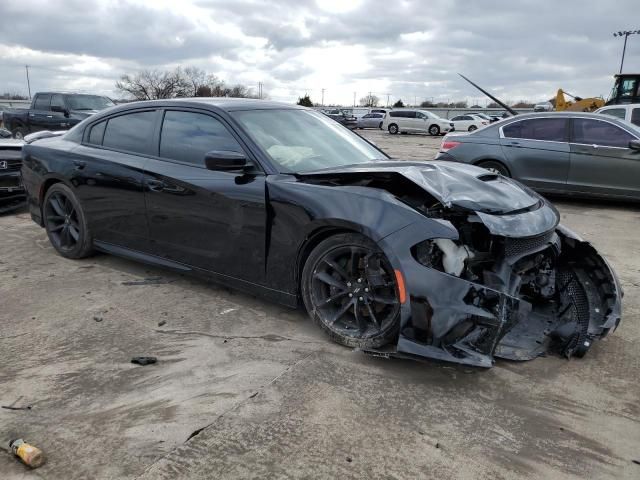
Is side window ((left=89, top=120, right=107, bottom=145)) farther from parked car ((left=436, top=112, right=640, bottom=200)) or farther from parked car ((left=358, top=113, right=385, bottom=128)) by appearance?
parked car ((left=358, top=113, right=385, bottom=128))

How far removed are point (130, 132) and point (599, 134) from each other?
21.9 ft

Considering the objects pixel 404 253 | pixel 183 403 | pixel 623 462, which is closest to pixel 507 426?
pixel 623 462

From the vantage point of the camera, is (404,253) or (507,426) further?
(404,253)

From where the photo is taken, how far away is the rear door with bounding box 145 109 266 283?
3.64 m

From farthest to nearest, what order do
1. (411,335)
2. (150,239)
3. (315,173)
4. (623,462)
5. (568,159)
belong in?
1. (568,159)
2. (150,239)
3. (315,173)
4. (411,335)
5. (623,462)

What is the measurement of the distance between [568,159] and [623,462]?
6.54 metres

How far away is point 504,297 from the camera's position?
2826 millimetres

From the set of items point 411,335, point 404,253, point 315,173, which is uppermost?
point 315,173

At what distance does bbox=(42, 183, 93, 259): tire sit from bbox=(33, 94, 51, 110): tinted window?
11.9 metres

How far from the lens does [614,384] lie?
2947mm

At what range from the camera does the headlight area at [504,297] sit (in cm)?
279

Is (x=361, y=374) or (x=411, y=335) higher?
(x=411, y=335)

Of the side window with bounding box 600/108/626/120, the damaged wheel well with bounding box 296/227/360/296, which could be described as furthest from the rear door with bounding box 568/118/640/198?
the damaged wheel well with bounding box 296/227/360/296

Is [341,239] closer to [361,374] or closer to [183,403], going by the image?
[361,374]
